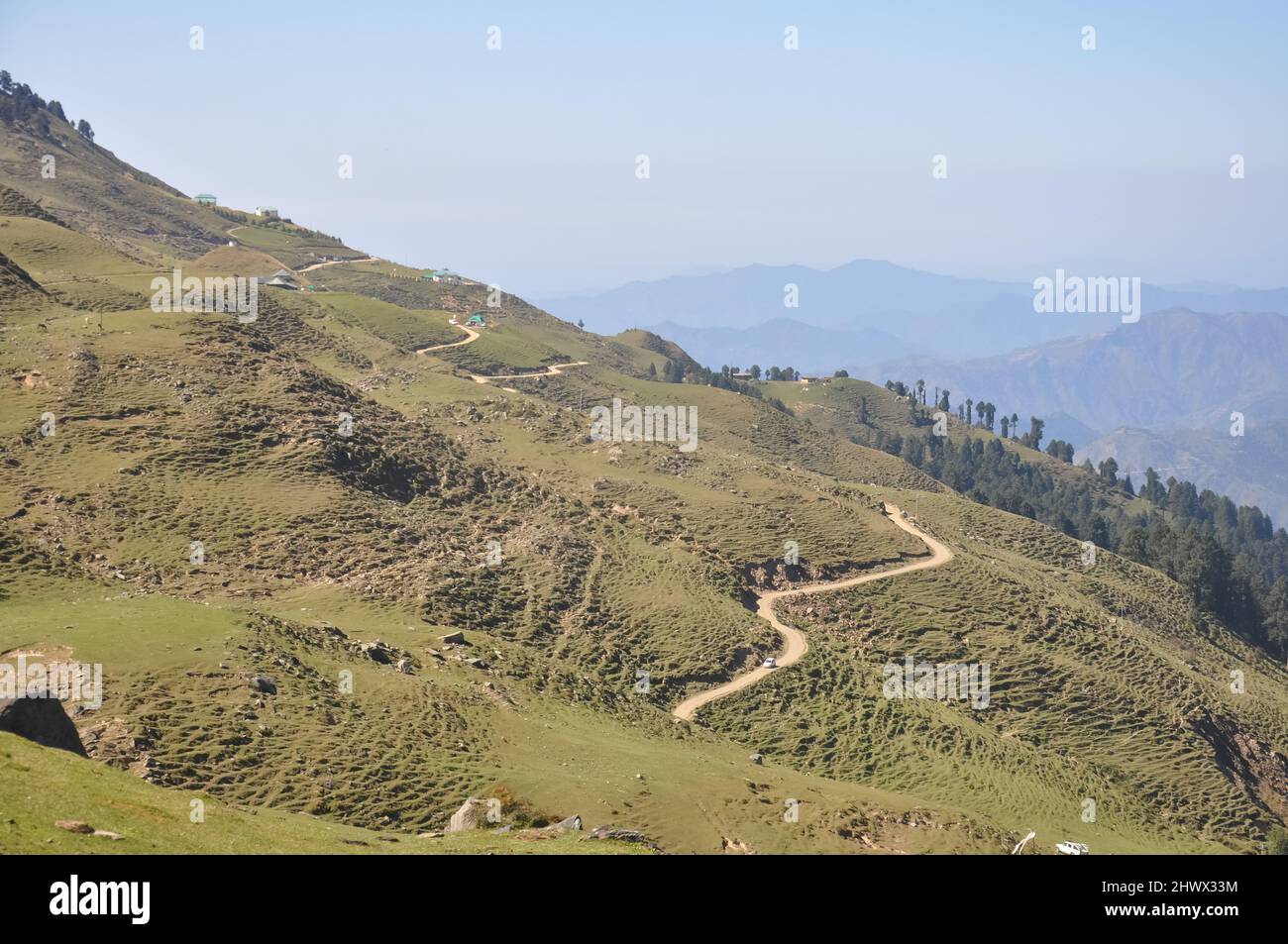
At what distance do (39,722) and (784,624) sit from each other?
57361mm

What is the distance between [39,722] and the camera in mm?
31922

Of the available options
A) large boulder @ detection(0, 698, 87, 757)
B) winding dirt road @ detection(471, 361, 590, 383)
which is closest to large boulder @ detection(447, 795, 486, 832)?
large boulder @ detection(0, 698, 87, 757)

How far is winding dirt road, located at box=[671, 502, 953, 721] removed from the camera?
226 ft

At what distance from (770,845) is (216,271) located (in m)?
145

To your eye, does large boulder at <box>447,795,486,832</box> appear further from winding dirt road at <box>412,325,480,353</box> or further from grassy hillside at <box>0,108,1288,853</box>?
winding dirt road at <box>412,325,480,353</box>

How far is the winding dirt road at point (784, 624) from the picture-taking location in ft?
226

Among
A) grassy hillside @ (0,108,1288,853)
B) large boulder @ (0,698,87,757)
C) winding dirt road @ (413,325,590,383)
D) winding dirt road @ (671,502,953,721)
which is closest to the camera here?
large boulder @ (0,698,87,757)

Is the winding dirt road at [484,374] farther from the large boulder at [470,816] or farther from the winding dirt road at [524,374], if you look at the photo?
the large boulder at [470,816]

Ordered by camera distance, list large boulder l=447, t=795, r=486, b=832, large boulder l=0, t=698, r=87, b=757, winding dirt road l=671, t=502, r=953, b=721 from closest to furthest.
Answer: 1. large boulder l=0, t=698, r=87, b=757
2. large boulder l=447, t=795, r=486, b=832
3. winding dirt road l=671, t=502, r=953, b=721

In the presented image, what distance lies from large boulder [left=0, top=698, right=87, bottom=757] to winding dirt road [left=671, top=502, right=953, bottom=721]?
1505 inches

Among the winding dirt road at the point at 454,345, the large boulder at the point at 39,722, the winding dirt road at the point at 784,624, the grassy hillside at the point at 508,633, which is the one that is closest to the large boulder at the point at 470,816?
the grassy hillside at the point at 508,633
